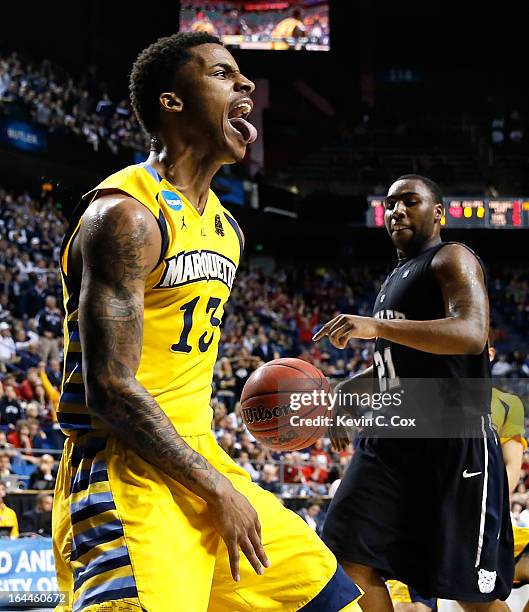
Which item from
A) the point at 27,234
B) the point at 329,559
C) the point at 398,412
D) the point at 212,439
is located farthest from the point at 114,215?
the point at 27,234

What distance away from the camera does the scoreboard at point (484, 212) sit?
17.6 m

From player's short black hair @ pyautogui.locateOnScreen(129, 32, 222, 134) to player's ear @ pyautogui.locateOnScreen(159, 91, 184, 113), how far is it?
0.02 m

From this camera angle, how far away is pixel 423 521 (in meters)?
3.50

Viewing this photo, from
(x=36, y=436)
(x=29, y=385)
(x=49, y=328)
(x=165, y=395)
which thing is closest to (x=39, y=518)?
(x=36, y=436)

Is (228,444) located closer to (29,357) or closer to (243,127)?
(29,357)

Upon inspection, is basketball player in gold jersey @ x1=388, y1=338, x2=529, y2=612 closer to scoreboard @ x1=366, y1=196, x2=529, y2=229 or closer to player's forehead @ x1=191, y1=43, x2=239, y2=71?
player's forehead @ x1=191, y1=43, x2=239, y2=71

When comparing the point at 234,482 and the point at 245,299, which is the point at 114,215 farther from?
the point at 245,299

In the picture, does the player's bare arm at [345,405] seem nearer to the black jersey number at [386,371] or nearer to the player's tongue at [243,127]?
the black jersey number at [386,371]

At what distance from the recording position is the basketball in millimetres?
3535

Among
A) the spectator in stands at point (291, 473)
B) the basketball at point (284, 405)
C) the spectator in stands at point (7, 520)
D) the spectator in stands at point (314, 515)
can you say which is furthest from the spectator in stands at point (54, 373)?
the basketball at point (284, 405)

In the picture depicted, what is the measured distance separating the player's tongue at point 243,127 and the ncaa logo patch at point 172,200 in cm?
29

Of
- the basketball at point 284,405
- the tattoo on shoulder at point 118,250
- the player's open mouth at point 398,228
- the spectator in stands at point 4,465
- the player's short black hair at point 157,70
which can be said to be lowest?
the spectator in stands at point 4,465

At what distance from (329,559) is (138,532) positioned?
1.85ft

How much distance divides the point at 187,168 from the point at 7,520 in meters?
5.65
